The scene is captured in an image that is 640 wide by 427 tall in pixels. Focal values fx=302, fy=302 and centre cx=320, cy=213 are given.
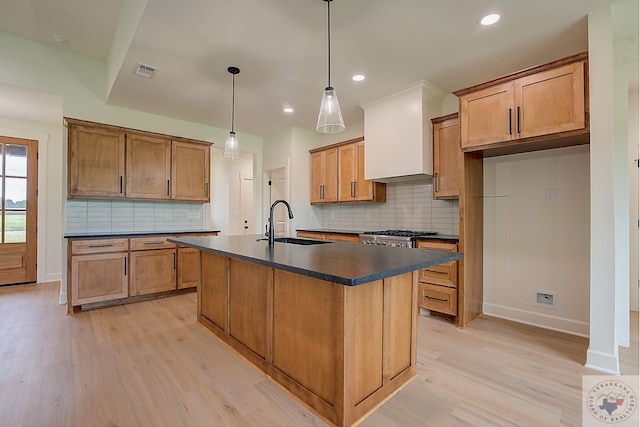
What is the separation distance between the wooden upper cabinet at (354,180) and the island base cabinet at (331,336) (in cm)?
250

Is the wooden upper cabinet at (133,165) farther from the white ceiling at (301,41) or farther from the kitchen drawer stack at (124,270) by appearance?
the kitchen drawer stack at (124,270)

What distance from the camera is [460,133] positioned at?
308cm

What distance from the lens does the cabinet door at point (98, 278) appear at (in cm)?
346

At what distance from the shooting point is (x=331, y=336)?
65.3 inches

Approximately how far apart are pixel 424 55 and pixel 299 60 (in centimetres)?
120

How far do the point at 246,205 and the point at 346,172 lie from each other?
2.85 m

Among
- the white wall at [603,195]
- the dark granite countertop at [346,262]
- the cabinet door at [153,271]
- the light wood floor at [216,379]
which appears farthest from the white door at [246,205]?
the white wall at [603,195]

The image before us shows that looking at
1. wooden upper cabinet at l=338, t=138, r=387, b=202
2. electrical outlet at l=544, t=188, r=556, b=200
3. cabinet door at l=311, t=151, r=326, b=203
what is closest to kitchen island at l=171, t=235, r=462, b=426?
electrical outlet at l=544, t=188, r=556, b=200

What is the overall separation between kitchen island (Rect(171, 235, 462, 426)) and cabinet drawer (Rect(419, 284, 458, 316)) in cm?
128

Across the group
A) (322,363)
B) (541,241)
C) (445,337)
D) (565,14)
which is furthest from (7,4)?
(541,241)

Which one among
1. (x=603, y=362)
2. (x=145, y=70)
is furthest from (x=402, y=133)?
(x=145, y=70)

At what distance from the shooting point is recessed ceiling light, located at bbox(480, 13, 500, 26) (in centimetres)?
229

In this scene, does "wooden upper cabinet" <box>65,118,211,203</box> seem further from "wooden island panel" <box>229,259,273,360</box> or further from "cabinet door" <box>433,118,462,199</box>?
"cabinet door" <box>433,118,462,199</box>

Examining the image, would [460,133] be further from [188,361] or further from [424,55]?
[188,361]
